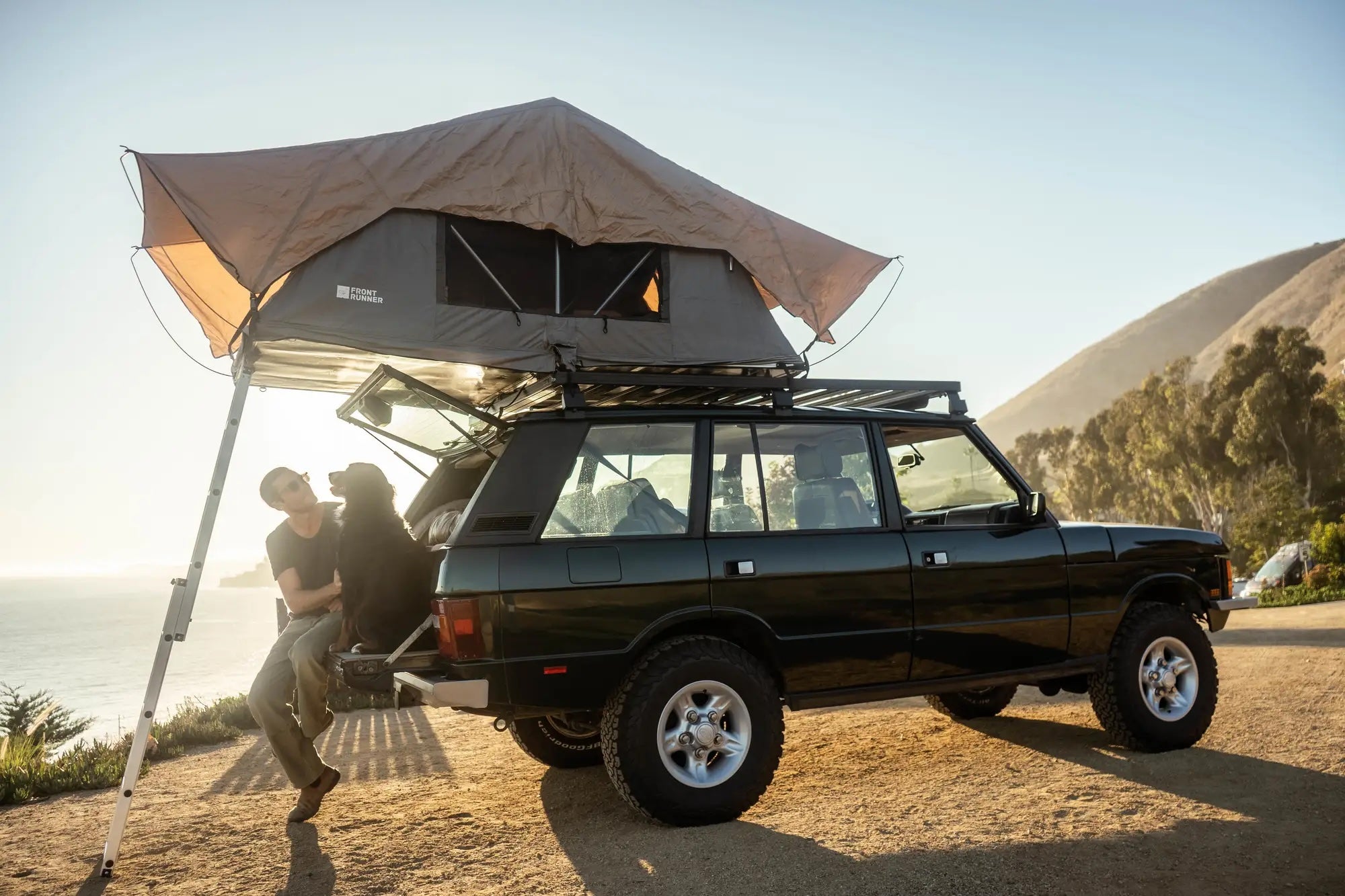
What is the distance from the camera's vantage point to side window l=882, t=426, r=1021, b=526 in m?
6.01

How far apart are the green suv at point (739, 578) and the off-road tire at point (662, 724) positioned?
0.01 m

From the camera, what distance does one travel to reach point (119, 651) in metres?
42.2

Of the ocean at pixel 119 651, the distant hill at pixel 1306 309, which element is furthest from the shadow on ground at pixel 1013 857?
the distant hill at pixel 1306 309

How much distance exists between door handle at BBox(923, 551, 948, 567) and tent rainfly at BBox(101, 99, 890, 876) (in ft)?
5.02

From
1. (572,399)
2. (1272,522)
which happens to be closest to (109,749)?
(572,399)

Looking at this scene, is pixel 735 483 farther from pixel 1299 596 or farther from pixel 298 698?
pixel 1299 596

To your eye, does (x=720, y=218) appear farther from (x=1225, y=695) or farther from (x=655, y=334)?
(x=1225, y=695)

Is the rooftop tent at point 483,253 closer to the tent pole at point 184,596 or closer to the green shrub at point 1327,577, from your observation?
the tent pole at point 184,596

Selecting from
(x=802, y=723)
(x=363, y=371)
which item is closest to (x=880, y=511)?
(x=802, y=723)

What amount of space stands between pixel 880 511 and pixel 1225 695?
14.2 feet

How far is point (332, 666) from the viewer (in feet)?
17.5

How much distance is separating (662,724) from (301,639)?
215cm

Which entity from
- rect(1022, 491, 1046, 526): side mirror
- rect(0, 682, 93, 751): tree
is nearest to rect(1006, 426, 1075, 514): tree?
rect(0, 682, 93, 751): tree

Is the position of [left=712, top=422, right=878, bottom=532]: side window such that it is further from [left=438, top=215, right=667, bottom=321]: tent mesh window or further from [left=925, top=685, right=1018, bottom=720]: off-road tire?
[left=925, top=685, right=1018, bottom=720]: off-road tire
